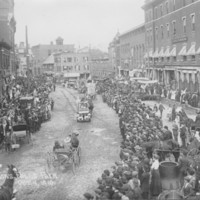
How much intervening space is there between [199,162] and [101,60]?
85.9m

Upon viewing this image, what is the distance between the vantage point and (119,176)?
36.5 ft

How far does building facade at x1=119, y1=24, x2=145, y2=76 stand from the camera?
63.0 meters

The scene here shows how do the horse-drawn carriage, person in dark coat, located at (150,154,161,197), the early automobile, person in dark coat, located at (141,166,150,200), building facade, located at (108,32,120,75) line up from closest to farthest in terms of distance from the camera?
person in dark coat, located at (141,166,150,200) < person in dark coat, located at (150,154,161,197) < the horse-drawn carriage < the early automobile < building facade, located at (108,32,120,75)

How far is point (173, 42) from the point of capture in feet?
150

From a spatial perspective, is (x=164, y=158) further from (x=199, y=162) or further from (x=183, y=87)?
(x=183, y=87)

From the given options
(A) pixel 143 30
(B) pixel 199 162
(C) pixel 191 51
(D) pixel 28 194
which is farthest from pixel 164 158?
(A) pixel 143 30

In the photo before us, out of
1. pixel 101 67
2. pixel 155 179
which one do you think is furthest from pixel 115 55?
pixel 155 179

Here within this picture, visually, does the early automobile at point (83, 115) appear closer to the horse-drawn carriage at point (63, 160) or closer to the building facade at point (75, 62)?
the horse-drawn carriage at point (63, 160)

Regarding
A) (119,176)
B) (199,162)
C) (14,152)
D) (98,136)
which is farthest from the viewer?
(98,136)

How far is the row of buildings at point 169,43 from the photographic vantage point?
129 ft

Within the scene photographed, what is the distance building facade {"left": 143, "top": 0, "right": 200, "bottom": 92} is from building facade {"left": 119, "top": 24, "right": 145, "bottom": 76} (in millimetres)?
4016

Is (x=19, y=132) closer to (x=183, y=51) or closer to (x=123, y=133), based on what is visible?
(x=123, y=133)

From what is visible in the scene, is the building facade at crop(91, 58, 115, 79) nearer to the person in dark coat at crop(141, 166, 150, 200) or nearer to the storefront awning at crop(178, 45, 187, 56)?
A: the storefront awning at crop(178, 45, 187, 56)

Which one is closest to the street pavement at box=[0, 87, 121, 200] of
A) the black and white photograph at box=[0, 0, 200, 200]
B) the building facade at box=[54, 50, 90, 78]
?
the black and white photograph at box=[0, 0, 200, 200]
